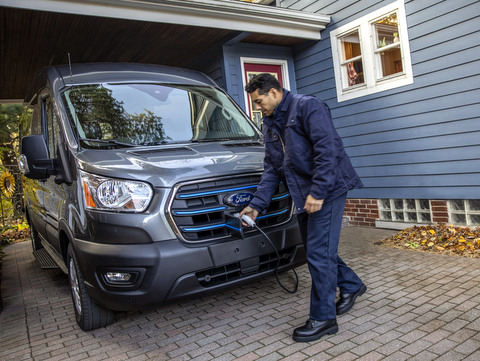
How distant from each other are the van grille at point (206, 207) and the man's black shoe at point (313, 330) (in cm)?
A: 83

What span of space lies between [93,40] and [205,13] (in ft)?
5.89

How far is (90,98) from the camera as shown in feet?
12.3

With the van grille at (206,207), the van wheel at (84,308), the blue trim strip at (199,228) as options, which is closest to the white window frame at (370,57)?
the van grille at (206,207)

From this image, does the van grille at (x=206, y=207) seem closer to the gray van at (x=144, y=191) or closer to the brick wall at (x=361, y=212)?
the gray van at (x=144, y=191)

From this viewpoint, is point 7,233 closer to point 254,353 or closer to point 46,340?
point 46,340

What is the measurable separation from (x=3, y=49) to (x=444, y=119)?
258 inches

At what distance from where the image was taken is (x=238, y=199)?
3125 mm

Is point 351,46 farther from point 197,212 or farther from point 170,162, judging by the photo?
point 197,212

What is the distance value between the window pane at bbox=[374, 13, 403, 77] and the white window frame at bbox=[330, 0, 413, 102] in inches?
3.0

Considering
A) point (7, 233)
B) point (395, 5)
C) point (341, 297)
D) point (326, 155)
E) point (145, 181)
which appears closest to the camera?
point (326, 155)

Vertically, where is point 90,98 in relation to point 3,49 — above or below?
below

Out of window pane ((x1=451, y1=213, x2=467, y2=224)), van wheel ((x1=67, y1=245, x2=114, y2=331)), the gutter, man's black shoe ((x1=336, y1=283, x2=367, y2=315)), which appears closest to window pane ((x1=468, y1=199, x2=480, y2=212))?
window pane ((x1=451, y1=213, x2=467, y2=224))

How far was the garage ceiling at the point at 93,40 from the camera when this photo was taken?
5.42 m

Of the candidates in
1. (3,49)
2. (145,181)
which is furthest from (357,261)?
(3,49)
